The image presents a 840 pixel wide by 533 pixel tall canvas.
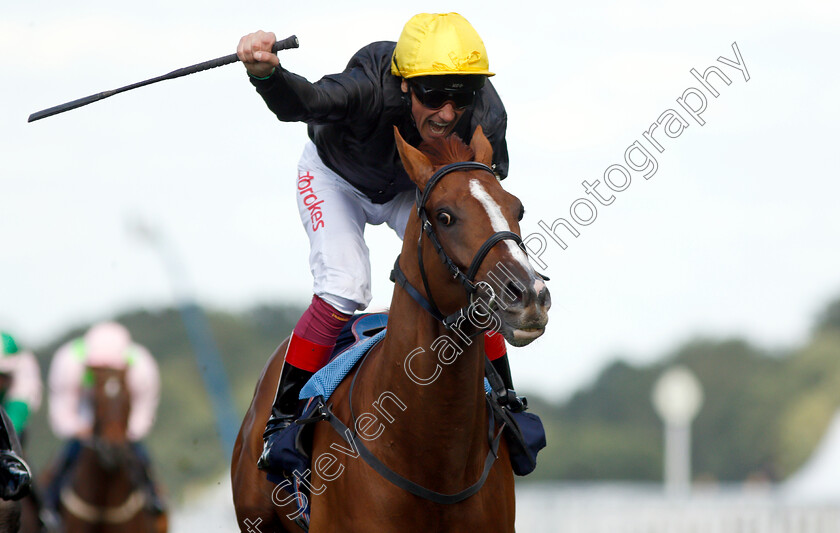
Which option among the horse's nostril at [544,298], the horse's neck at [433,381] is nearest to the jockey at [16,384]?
the horse's neck at [433,381]

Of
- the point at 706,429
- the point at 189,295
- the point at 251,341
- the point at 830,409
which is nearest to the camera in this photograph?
the point at 189,295

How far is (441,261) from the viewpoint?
4.54 meters

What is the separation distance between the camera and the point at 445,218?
14.8ft

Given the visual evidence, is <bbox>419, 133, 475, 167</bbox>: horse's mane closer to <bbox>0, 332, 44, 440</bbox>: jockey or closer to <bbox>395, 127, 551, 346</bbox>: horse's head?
<bbox>395, 127, 551, 346</bbox>: horse's head

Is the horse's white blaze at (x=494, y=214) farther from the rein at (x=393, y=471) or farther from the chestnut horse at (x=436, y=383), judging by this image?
the rein at (x=393, y=471)

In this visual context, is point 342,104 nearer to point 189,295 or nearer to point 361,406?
point 361,406

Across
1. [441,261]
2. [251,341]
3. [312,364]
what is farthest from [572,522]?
[251,341]

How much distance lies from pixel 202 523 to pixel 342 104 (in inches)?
444

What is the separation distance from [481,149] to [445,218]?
1.58ft

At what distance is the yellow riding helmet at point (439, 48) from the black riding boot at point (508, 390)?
137 centimetres

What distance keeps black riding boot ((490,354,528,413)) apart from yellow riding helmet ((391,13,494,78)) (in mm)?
1372

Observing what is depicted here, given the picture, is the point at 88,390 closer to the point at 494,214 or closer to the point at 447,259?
the point at 447,259

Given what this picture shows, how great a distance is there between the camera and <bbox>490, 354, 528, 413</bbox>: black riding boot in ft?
17.4

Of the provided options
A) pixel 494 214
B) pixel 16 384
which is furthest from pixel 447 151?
pixel 16 384
